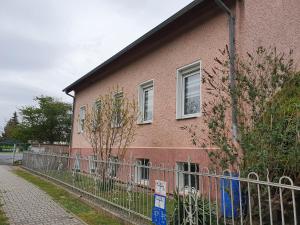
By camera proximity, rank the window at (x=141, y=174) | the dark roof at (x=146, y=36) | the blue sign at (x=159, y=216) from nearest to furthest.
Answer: the blue sign at (x=159, y=216), the window at (x=141, y=174), the dark roof at (x=146, y=36)

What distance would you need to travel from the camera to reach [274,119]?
179 inches

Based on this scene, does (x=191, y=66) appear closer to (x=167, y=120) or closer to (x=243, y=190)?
(x=167, y=120)

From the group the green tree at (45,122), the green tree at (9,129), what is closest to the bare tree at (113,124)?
the green tree at (45,122)

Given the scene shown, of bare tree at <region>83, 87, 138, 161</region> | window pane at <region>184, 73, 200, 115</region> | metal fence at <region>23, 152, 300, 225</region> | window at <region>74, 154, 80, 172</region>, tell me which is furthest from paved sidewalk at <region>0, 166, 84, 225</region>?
window pane at <region>184, 73, 200, 115</region>

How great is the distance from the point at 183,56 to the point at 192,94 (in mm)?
1043

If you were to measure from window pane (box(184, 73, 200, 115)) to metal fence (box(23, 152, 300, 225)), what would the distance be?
1439 millimetres

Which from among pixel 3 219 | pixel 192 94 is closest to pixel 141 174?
pixel 3 219

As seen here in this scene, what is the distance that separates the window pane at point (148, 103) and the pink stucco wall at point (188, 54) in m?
0.38

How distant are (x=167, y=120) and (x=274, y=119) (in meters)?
4.84

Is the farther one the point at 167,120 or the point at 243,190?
the point at 167,120

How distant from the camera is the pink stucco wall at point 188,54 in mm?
7301

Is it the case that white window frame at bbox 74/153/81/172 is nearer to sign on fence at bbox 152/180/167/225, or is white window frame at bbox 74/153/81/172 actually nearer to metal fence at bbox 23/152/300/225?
metal fence at bbox 23/152/300/225

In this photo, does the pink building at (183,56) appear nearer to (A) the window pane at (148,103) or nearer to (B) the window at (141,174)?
(A) the window pane at (148,103)

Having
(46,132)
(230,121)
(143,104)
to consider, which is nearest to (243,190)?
(230,121)
